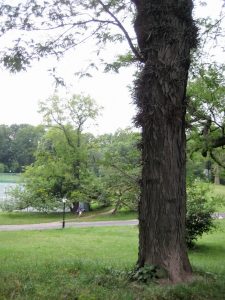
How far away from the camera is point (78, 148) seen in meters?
51.4

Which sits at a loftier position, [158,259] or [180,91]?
[180,91]

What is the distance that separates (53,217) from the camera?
161ft

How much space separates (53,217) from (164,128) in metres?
43.8

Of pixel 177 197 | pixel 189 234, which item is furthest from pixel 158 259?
pixel 189 234

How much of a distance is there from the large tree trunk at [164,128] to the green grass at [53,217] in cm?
3854

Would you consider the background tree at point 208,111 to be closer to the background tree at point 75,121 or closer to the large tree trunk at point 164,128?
the large tree trunk at point 164,128

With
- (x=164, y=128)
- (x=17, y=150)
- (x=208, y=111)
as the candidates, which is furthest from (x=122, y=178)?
(x=17, y=150)

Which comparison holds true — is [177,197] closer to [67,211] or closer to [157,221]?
[157,221]

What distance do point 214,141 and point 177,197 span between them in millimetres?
9603

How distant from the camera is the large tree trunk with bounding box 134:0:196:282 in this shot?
6348 mm

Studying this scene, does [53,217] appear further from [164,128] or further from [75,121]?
[164,128]

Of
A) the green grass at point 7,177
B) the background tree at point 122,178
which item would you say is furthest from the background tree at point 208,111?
the green grass at point 7,177

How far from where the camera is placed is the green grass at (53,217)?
148ft

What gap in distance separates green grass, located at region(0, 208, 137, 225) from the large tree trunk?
3854 centimetres
